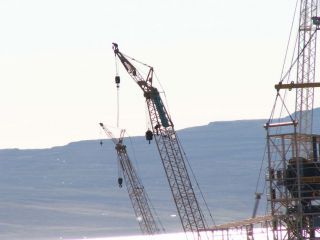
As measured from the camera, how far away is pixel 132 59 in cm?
19975

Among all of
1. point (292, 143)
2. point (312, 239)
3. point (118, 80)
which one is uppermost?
point (118, 80)

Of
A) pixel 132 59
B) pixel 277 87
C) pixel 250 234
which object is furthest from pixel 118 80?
pixel 277 87

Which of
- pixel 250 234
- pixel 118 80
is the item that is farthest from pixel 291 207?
pixel 118 80

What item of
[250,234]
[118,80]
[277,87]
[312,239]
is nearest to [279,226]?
[312,239]

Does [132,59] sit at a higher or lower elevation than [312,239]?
higher

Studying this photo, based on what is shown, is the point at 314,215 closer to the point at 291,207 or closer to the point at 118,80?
the point at 291,207

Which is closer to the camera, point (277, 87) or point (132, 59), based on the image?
point (277, 87)

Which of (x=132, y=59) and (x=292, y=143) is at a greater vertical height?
(x=132, y=59)

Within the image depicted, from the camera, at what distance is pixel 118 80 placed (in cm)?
19450

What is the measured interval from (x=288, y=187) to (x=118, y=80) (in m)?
50.8

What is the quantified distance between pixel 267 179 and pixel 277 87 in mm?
12227

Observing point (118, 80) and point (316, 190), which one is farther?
point (118, 80)

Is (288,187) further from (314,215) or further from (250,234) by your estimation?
(250,234)

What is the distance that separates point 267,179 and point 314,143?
9.93m
